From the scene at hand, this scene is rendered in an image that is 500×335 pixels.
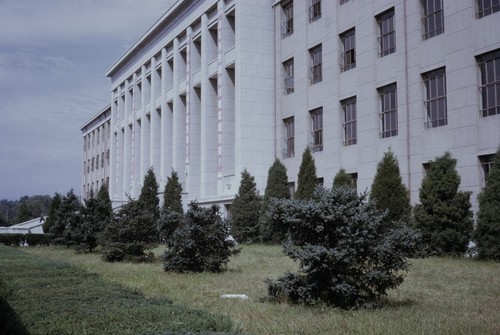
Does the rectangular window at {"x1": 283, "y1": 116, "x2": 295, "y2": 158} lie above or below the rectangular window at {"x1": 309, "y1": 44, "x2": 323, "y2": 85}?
below

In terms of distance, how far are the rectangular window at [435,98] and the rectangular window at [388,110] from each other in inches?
66.6

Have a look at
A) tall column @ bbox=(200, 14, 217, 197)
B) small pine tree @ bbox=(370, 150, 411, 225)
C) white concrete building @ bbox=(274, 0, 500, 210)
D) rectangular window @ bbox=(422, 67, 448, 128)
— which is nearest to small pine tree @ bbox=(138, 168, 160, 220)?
tall column @ bbox=(200, 14, 217, 197)

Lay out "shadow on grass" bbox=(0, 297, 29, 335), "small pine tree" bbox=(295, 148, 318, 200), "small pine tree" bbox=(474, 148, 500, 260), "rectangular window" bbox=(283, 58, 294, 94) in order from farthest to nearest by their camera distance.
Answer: "rectangular window" bbox=(283, 58, 294, 94), "small pine tree" bbox=(295, 148, 318, 200), "small pine tree" bbox=(474, 148, 500, 260), "shadow on grass" bbox=(0, 297, 29, 335)

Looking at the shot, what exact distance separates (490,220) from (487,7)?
26.8 ft

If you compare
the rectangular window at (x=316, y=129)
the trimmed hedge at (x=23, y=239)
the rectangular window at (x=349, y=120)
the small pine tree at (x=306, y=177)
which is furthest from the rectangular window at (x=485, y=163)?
the trimmed hedge at (x=23, y=239)

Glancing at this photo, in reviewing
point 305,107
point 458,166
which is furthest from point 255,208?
point 458,166

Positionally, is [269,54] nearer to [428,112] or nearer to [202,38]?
[202,38]

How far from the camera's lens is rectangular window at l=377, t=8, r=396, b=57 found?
24.2 m

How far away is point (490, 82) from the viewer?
19.5 m

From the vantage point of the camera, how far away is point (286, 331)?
7266 millimetres

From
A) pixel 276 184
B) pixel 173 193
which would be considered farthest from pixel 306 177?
pixel 173 193

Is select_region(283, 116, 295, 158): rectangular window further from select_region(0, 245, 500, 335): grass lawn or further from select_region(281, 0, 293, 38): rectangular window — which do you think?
select_region(0, 245, 500, 335): grass lawn

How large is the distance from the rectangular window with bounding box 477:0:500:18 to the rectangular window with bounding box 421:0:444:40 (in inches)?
66.9

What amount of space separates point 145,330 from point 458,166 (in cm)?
1649
